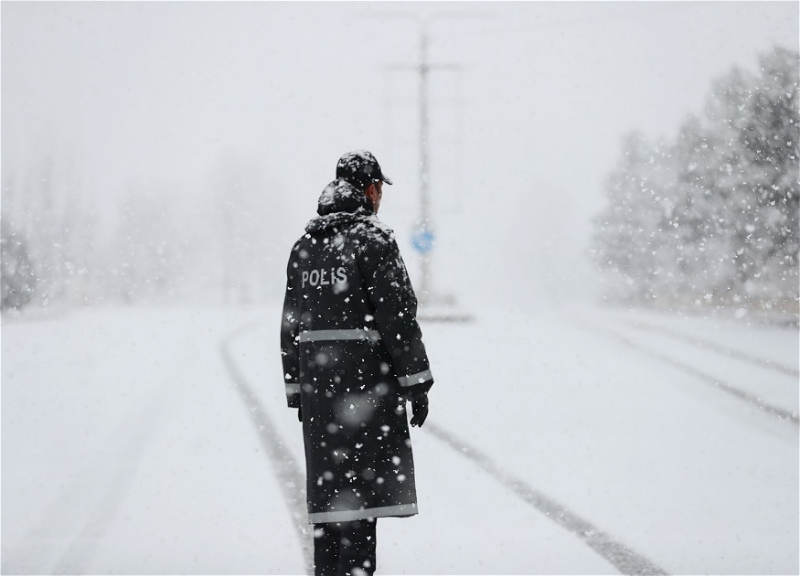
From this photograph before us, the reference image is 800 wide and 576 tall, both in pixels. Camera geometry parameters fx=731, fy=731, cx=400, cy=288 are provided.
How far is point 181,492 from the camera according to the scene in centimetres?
517

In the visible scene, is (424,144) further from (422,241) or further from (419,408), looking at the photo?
(419,408)

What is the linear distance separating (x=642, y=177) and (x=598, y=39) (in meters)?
117

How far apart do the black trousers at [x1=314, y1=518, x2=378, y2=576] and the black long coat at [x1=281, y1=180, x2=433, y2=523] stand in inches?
2.3

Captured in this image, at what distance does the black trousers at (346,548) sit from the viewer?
2818 millimetres

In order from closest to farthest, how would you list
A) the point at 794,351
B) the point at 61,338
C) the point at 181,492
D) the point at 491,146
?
the point at 181,492
the point at 794,351
the point at 61,338
the point at 491,146

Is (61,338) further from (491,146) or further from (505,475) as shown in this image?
(491,146)

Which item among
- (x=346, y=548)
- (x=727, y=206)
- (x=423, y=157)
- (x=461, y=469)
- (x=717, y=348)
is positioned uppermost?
(x=423, y=157)

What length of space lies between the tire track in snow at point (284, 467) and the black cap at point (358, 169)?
1967mm

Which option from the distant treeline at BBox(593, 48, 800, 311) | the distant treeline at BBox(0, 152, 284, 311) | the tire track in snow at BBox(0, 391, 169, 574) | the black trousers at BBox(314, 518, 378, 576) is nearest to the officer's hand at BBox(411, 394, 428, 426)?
the black trousers at BBox(314, 518, 378, 576)

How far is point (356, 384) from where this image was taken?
9.35ft

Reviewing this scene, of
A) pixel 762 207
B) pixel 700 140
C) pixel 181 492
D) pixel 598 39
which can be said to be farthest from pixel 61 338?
pixel 598 39

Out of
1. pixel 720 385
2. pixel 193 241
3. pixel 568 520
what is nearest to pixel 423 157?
pixel 720 385

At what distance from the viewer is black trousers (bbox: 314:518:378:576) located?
282 cm

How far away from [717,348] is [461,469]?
8673 millimetres
